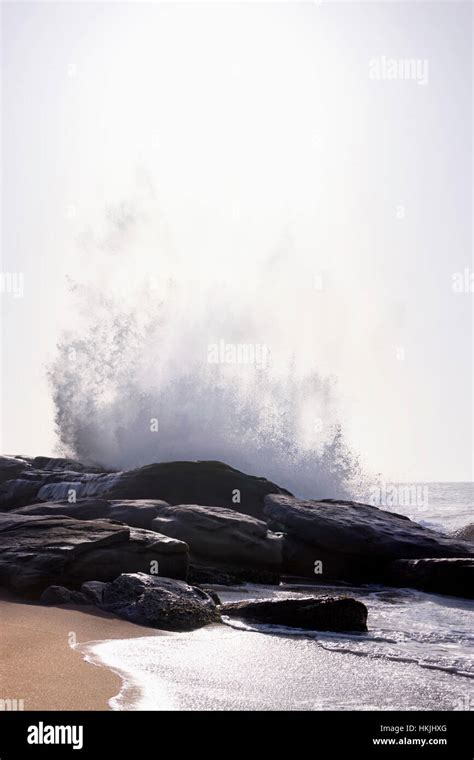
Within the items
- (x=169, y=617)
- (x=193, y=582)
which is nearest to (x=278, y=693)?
(x=169, y=617)

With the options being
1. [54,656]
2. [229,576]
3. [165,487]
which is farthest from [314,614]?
[165,487]

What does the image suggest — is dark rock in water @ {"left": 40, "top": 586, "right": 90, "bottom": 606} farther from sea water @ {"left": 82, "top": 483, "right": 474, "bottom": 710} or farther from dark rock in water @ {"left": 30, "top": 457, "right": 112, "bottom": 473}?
dark rock in water @ {"left": 30, "top": 457, "right": 112, "bottom": 473}

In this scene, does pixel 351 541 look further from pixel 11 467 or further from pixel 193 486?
pixel 11 467

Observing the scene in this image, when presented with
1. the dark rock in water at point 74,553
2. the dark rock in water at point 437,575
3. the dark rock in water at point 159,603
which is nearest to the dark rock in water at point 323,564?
the dark rock in water at point 437,575

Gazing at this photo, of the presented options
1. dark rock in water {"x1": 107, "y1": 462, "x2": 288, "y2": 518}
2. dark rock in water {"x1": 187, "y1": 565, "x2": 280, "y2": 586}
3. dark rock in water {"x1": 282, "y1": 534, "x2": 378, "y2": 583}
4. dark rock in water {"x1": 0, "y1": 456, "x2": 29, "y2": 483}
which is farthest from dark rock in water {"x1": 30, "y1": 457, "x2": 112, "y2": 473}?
dark rock in water {"x1": 187, "y1": 565, "x2": 280, "y2": 586}

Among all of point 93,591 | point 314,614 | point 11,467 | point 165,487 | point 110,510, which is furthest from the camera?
point 11,467

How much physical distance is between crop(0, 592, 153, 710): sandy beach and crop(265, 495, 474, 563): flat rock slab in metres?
7.99

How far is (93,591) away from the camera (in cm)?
945

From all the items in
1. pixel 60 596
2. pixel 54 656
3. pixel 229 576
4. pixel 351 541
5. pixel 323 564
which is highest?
pixel 54 656

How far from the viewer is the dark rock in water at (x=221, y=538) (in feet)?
47.4

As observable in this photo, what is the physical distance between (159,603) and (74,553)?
2266mm

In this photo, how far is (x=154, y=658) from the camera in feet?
21.6

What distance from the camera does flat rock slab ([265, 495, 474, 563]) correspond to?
51.6 ft
